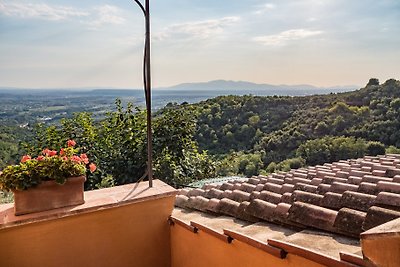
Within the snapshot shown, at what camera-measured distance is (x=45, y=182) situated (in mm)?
2316

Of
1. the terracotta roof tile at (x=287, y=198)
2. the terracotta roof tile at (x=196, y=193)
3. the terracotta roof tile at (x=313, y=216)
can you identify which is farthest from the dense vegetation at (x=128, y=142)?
the terracotta roof tile at (x=313, y=216)

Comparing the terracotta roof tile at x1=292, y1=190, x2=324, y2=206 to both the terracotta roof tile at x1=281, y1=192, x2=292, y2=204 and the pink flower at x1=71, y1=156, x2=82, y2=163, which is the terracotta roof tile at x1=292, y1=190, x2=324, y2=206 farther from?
the pink flower at x1=71, y1=156, x2=82, y2=163

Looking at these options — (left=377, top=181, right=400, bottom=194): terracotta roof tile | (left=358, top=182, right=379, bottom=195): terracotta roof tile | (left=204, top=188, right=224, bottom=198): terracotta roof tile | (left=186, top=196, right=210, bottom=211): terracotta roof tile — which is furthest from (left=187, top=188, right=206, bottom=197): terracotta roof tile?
(left=377, top=181, right=400, bottom=194): terracotta roof tile

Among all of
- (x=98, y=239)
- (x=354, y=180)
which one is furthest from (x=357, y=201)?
(x=98, y=239)

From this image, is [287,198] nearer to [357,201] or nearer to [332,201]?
[332,201]

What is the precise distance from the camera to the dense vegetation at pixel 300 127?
1966cm

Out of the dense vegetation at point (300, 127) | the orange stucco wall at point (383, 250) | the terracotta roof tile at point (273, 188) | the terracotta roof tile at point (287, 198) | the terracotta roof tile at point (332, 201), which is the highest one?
the orange stucco wall at point (383, 250)

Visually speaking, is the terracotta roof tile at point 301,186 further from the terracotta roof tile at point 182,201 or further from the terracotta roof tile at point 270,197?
the terracotta roof tile at point 182,201

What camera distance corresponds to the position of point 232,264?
7.07ft

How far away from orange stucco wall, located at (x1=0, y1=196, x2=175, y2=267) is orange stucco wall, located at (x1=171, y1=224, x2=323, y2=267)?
148mm

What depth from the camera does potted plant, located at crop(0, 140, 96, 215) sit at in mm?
2258

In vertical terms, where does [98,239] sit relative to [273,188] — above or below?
below

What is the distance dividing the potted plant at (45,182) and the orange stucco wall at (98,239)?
12cm

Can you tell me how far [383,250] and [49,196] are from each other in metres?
2.00
